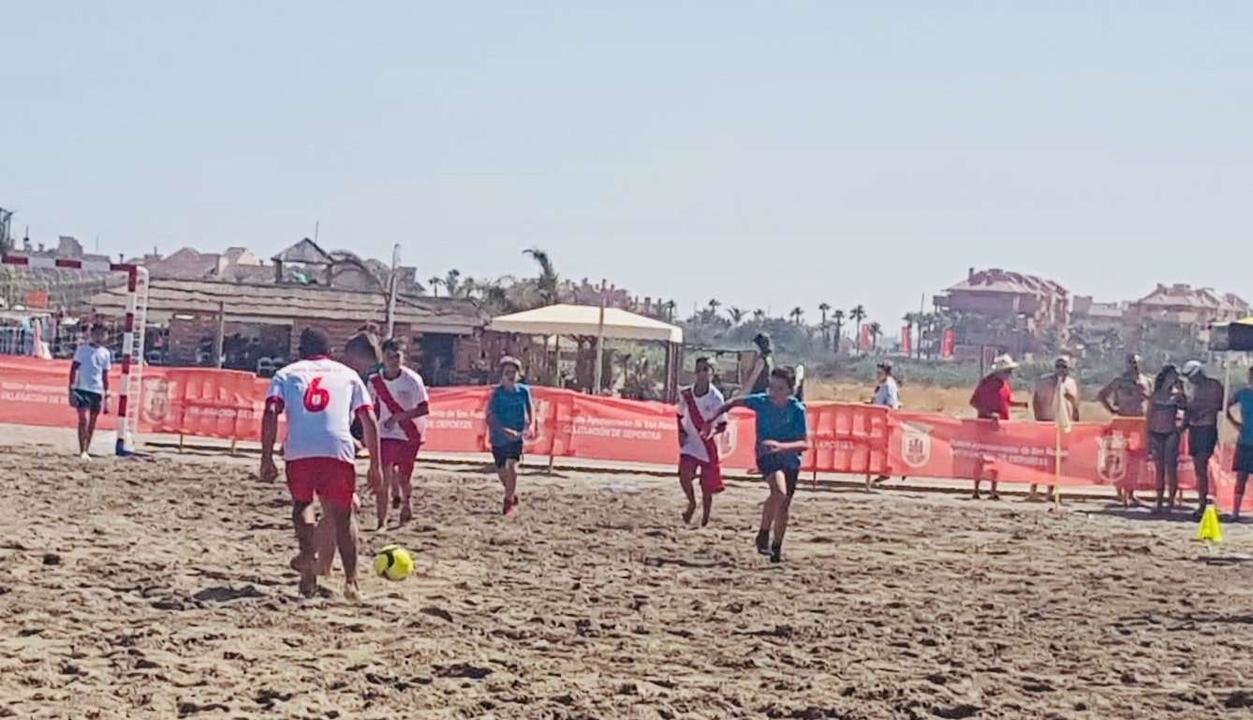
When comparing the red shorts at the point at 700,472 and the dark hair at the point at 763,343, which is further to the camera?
the dark hair at the point at 763,343

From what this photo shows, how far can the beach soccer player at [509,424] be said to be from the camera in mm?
17000

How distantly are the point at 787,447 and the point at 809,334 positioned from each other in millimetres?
76631

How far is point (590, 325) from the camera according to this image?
30984 millimetres

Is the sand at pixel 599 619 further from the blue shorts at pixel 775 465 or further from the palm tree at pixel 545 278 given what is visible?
the palm tree at pixel 545 278

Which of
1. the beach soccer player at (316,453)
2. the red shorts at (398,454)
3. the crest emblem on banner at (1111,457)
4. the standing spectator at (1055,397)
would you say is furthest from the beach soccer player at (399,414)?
the crest emblem on banner at (1111,457)

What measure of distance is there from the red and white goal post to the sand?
3.40 m

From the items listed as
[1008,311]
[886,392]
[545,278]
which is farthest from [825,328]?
[886,392]

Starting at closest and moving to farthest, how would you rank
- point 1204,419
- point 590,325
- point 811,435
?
point 1204,419 < point 811,435 < point 590,325

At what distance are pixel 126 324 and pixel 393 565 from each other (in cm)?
1099

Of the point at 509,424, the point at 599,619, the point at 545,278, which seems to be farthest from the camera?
the point at 545,278

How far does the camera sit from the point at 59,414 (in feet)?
83.5

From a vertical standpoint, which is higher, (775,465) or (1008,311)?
(1008,311)

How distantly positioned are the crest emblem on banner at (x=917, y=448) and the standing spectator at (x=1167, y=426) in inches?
112

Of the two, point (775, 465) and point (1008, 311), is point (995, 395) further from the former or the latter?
point (1008, 311)
